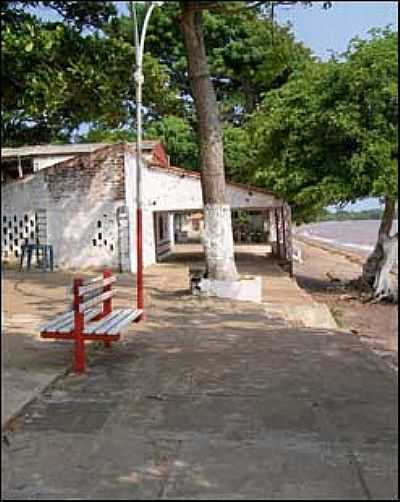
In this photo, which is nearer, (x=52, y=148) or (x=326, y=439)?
(x=326, y=439)

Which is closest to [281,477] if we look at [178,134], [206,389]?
[206,389]

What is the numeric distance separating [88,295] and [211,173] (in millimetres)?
5008

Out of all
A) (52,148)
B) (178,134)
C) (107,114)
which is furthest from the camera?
(178,134)

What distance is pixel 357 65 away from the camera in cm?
1427

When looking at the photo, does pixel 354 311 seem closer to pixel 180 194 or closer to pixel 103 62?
pixel 180 194

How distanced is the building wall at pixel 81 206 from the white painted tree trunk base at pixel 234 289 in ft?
21.0

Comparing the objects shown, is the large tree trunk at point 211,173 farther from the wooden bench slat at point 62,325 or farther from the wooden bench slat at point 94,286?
the wooden bench slat at point 62,325

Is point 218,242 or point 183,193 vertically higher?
point 183,193

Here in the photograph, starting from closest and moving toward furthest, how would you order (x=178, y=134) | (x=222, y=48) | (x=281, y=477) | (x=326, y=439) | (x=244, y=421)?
(x=281, y=477) < (x=326, y=439) < (x=244, y=421) < (x=222, y=48) < (x=178, y=134)

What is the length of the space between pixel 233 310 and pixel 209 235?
5.70ft

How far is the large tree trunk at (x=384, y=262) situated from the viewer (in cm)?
1538

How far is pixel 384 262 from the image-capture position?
15.6 metres

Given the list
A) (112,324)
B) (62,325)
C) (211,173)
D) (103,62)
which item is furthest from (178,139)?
(62,325)

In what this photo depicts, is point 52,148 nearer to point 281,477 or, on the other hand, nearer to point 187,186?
point 187,186
